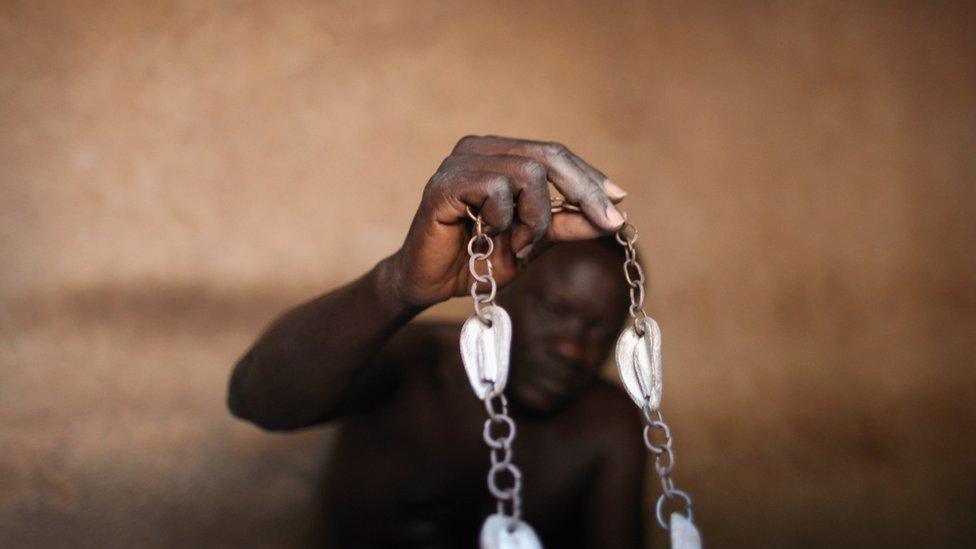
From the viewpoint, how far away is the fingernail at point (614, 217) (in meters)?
0.89

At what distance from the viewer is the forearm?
1058 mm

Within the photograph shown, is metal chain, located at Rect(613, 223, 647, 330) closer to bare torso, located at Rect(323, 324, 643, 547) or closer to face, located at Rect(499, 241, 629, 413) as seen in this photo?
face, located at Rect(499, 241, 629, 413)

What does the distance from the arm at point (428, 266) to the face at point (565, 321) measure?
379mm

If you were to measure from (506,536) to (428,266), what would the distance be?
0.40m

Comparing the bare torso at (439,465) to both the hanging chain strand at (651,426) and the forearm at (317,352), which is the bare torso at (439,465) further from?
the hanging chain strand at (651,426)

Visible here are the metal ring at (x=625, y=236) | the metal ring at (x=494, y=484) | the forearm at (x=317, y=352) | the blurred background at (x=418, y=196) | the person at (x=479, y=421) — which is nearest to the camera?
the metal ring at (x=494, y=484)

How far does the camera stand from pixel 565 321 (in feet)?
4.88

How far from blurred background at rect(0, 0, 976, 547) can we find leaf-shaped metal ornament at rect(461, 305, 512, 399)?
146cm

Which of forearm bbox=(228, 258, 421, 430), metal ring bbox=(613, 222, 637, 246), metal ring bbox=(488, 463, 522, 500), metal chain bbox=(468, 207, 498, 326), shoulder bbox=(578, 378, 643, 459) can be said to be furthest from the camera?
shoulder bbox=(578, 378, 643, 459)

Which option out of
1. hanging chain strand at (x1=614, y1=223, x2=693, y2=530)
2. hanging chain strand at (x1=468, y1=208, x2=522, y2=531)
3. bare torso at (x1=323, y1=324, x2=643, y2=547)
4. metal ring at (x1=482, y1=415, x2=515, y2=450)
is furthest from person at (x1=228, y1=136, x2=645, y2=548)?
metal ring at (x1=482, y1=415, x2=515, y2=450)

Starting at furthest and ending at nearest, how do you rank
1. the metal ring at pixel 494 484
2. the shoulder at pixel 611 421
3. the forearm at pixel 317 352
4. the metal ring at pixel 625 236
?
the shoulder at pixel 611 421 → the forearm at pixel 317 352 → the metal ring at pixel 625 236 → the metal ring at pixel 494 484

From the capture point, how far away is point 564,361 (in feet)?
4.86

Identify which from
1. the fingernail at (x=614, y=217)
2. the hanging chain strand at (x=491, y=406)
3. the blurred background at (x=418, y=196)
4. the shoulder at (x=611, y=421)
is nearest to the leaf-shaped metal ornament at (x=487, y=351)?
the hanging chain strand at (x=491, y=406)

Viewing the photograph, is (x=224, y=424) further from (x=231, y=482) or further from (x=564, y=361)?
(x=564, y=361)
